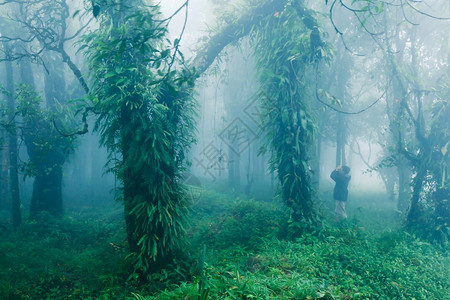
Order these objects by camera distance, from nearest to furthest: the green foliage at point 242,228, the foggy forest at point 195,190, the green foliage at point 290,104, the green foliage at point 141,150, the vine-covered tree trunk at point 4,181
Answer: the foggy forest at point 195,190 → the green foliage at point 141,150 → the green foliage at point 242,228 → the green foliage at point 290,104 → the vine-covered tree trunk at point 4,181

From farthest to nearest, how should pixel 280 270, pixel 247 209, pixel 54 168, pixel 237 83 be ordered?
pixel 237 83 → pixel 54 168 → pixel 247 209 → pixel 280 270

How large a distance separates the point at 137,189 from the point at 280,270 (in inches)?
127

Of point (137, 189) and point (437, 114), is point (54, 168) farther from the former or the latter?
point (437, 114)

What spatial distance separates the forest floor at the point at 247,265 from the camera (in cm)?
444

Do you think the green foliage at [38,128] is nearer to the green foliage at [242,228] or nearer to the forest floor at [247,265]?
the forest floor at [247,265]

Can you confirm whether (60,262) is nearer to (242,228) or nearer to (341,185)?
(242,228)

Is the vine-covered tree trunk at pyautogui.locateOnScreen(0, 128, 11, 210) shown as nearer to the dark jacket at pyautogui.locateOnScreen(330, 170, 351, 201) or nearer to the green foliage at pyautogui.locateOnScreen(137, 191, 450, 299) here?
the green foliage at pyautogui.locateOnScreen(137, 191, 450, 299)

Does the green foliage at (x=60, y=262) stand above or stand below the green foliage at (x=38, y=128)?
below

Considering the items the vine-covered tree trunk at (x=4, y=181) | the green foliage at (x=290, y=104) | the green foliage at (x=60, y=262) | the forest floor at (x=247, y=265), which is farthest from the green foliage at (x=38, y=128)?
the green foliage at (x=290, y=104)

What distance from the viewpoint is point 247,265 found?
593 centimetres

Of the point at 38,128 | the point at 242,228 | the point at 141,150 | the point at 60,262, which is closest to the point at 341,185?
the point at 242,228

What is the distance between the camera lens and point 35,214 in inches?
414

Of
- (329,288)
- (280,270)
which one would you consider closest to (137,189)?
(280,270)

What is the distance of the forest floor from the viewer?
175 inches
